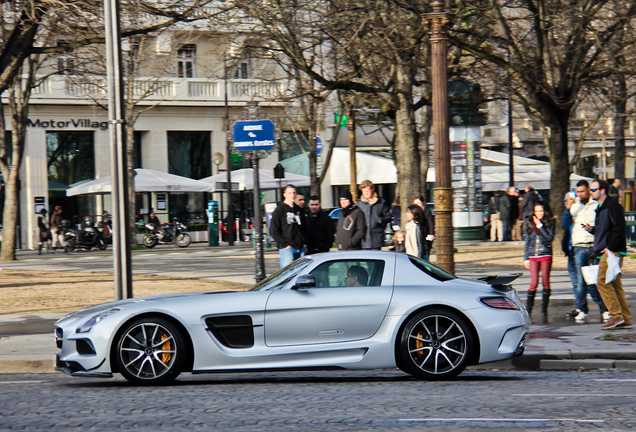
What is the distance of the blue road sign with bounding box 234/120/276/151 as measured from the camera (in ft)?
51.4

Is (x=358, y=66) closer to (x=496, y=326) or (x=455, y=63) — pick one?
(x=455, y=63)

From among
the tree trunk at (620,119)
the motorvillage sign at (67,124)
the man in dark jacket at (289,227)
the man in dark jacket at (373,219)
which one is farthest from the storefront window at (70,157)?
the man in dark jacket at (373,219)

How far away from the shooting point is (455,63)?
24.7 meters

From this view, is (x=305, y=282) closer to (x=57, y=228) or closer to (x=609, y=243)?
(x=609, y=243)

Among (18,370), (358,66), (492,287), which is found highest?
(358,66)

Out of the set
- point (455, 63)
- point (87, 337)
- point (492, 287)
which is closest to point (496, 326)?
point (492, 287)

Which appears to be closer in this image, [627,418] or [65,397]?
[627,418]

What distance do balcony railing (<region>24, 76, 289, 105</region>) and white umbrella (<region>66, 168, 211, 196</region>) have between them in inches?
149

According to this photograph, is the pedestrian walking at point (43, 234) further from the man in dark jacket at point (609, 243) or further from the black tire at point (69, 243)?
the man in dark jacket at point (609, 243)

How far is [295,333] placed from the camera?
7.96 metres

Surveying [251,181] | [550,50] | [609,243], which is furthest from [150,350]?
[251,181]

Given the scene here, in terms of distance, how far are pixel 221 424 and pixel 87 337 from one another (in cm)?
222

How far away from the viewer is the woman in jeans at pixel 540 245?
12328 mm

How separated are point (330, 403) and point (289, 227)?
21.0ft
